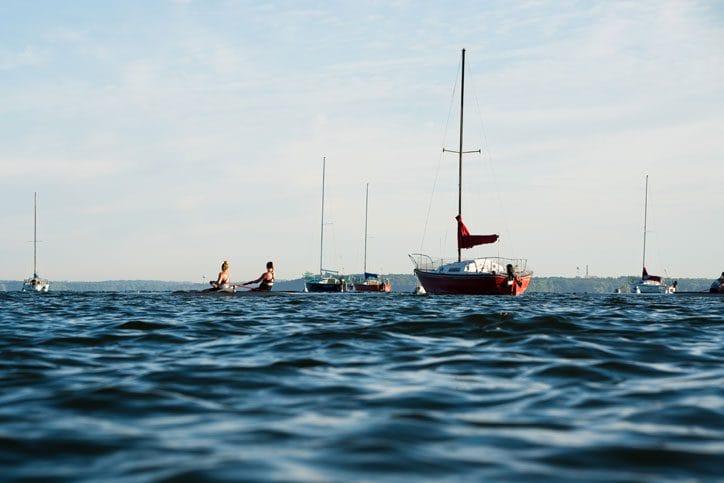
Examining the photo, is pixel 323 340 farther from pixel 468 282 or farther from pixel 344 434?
pixel 468 282

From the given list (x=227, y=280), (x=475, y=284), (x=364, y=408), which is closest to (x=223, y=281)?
(x=227, y=280)

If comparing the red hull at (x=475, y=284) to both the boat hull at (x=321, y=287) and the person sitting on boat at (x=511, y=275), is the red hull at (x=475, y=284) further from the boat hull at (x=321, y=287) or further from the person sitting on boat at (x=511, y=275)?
the boat hull at (x=321, y=287)

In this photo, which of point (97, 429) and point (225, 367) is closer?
point (97, 429)

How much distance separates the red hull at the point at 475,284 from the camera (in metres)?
42.9

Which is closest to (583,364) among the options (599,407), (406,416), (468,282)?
(599,407)

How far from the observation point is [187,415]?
5.20 m

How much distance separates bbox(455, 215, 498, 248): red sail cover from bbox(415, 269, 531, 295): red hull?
10.6 feet

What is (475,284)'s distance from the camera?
43.4m

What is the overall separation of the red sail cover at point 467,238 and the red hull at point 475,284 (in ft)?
10.6

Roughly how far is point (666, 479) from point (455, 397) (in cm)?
231

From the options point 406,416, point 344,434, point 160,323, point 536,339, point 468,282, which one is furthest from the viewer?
point 468,282

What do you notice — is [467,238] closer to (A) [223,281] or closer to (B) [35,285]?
(A) [223,281]

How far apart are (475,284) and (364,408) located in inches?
1515

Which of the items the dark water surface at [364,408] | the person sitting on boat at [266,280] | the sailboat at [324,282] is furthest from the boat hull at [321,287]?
the dark water surface at [364,408]
